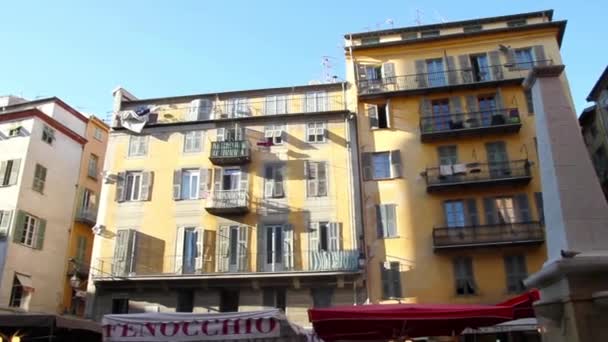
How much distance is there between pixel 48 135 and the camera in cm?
2892

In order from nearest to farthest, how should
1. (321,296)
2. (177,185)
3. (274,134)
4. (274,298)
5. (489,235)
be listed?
1. (489,235)
2. (321,296)
3. (274,298)
4. (177,185)
5. (274,134)

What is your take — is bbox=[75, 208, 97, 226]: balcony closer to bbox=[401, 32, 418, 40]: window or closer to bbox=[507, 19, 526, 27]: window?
bbox=[401, 32, 418, 40]: window

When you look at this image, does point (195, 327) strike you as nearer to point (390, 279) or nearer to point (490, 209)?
point (390, 279)

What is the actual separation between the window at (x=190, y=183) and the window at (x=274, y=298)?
6.30 meters

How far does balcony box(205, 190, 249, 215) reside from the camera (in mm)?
24750

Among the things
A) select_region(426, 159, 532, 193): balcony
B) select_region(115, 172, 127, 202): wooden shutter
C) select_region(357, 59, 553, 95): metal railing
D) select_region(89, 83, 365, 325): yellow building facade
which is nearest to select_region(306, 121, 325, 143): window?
select_region(89, 83, 365, 325): yellow building facade

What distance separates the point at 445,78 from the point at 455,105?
1750mm

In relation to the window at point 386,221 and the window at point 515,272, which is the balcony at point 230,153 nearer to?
the window at point 386,221

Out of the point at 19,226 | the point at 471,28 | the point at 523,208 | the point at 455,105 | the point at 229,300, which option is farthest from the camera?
the point at 471,28

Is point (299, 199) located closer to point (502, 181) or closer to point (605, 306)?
point (502, 181)

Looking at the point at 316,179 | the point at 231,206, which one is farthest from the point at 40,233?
the point at 316,179

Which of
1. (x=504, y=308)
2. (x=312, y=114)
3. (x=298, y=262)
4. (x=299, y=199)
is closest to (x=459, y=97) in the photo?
(x=312, y=114)

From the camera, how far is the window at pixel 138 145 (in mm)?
27375

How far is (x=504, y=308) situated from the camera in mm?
7383
